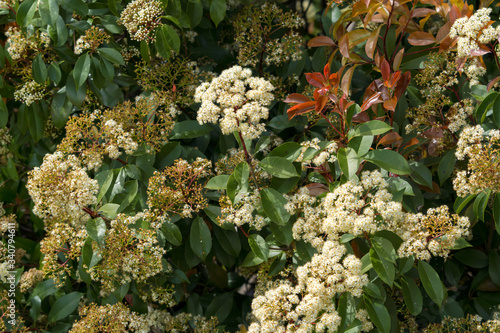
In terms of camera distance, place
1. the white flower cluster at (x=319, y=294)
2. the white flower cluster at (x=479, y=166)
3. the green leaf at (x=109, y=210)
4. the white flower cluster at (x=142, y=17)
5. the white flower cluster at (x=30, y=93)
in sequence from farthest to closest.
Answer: the white flower cluster at (x=30, y=93) < the white flower cluster at (x=142, y=17) < the green leaf at (x=109, y=210) < the white flower cluster at (x=479, y=166) < the white flower cluster at (x=319, y=294)

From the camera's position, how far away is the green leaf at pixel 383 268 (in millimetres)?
2148

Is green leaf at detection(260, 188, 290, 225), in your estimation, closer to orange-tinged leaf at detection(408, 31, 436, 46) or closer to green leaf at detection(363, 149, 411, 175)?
green leaf at detection(363, 149, 411, 175)

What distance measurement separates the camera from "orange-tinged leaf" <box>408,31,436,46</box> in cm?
276

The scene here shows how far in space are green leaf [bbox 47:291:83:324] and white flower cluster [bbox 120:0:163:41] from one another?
152 cm

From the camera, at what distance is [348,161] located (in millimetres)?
2328

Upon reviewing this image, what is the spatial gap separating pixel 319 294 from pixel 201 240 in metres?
0.80

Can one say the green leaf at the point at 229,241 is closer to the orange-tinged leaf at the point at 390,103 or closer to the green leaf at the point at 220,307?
the green leaf at the point at 220,307

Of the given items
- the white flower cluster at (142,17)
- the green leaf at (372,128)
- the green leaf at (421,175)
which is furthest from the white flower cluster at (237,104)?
the green leaf at (421,175)

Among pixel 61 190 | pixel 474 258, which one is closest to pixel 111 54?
pixel 61 190

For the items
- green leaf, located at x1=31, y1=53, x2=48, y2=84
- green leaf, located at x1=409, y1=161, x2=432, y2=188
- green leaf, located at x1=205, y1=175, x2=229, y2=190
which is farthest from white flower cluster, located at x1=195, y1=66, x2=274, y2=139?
green leaf, located at x1=31, y1=53, x2=48, y2=84

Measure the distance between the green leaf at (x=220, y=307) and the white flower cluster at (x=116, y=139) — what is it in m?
1.07

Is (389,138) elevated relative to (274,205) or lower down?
elevated

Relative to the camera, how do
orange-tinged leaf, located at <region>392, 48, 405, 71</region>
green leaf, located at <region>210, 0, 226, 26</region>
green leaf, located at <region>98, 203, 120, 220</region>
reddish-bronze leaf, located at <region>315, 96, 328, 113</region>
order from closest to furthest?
reddish-bronze leaf, located at <region>315, 96, 328, 113</region> → green leaf, located at <region>98, 203, 120, 220</region> → orange-tinged leaf, located at <region>392, 48, 405, 71</region> → green leaf, located at <region>210, 0, 226, 26</region>

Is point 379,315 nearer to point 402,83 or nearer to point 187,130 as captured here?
point 402,83
